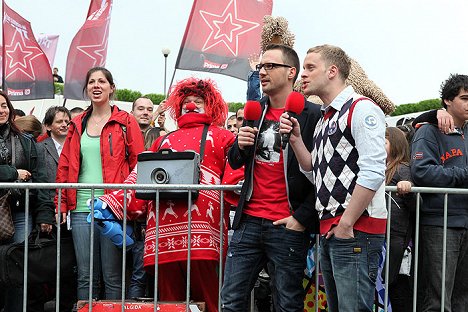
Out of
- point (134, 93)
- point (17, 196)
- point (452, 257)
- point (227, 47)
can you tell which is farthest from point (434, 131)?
point (134, 93)

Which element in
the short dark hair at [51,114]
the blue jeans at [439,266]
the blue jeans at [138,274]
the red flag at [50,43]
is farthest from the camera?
the red flag at [50,43]

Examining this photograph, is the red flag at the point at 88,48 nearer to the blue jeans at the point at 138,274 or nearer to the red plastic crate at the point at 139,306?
the blue jeans at the point at 138,274

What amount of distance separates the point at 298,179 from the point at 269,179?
21 centimetres

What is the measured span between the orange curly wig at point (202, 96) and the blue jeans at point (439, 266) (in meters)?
1.72

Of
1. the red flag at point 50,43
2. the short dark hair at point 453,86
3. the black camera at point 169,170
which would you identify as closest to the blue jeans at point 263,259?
the black camera at point 169,170

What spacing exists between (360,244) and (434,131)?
1737 millimetres

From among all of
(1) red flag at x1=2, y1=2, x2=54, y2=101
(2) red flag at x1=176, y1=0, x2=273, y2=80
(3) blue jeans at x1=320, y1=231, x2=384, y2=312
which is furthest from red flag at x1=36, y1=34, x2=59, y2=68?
(3) blue jeans at x1=320, y1=231, x2=384, y2=312

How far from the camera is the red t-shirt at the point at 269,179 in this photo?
205 inches

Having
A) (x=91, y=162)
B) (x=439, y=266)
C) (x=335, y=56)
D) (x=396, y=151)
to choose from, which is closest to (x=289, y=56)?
(x=335, y=56)

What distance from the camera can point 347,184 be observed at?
466 cm

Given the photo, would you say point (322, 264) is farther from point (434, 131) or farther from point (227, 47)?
point (227, 47)

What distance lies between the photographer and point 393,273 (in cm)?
593

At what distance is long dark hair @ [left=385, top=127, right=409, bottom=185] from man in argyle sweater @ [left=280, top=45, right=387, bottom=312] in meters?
1.55

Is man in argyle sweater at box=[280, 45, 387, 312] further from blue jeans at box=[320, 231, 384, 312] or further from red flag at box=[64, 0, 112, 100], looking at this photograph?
red flag at box=[64, 0, 112, 100]
